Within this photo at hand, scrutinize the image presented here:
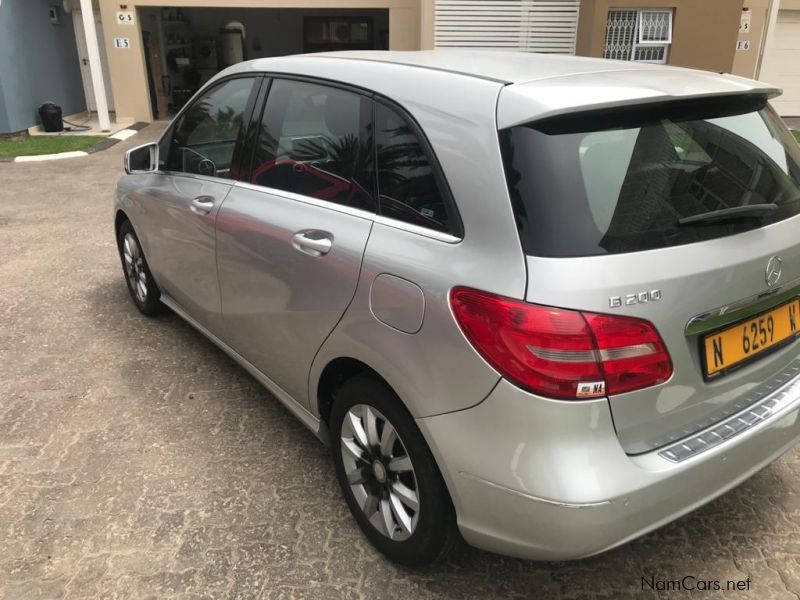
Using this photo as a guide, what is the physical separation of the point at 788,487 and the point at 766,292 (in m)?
1.24

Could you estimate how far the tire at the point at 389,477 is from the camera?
2.06 meters

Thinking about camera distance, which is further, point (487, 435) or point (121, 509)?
point (121, 509)

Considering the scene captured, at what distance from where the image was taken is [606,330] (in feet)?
5.55

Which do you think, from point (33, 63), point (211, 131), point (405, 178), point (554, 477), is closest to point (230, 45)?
point (33, 63)

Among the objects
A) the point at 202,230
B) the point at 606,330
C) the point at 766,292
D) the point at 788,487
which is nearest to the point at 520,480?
the point at 606,330

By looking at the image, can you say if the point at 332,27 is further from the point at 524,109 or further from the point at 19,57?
the point at 524,109

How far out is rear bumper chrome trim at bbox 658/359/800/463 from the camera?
1881 mm

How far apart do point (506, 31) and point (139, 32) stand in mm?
8520

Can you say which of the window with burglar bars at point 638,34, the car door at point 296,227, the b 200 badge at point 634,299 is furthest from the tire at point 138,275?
the window with burglar bars at point 638,34

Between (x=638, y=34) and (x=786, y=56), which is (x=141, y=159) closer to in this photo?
(x=638, y=34)

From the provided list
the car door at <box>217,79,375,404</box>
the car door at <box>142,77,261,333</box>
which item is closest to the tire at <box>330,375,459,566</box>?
the car door at <box>217,79,375,404</box>

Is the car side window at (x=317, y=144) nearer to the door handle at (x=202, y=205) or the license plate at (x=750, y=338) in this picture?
the door handle at (x=202, y=205)

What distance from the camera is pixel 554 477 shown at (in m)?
1.72

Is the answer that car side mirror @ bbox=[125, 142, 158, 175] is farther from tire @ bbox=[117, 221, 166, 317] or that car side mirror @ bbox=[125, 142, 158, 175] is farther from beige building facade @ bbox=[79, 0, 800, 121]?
beige building facade @ bbox=[79, 0, 800, 121]
